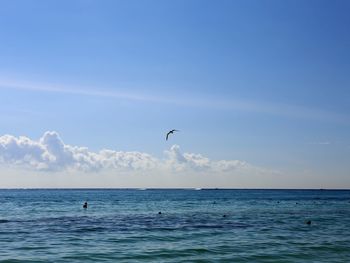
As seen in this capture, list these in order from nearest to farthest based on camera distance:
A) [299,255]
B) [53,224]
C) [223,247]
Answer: [299,255] < [223,247] < [53,224]

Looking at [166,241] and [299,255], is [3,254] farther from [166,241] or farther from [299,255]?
[299,255]

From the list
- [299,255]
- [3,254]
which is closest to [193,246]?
[299,255]

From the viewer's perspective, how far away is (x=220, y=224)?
1860 inches

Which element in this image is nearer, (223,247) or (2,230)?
(223,247)

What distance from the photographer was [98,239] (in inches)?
1385

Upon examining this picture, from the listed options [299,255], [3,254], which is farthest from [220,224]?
[3,254]

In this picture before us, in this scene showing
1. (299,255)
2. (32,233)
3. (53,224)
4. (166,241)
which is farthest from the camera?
(53,224)

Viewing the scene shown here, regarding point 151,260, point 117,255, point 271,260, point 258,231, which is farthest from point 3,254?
point 258,231

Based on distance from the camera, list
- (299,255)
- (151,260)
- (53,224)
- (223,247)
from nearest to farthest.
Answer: (151,260) → (299,255) → (223,247) → (53,224)

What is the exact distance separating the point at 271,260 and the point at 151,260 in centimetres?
776

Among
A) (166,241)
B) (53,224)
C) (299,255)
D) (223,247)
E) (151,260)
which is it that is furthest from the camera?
(53,224)

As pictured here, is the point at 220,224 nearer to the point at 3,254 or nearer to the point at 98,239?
the point at 98,239

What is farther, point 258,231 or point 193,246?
point 258,231

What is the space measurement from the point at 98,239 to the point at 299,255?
52.5 ft
